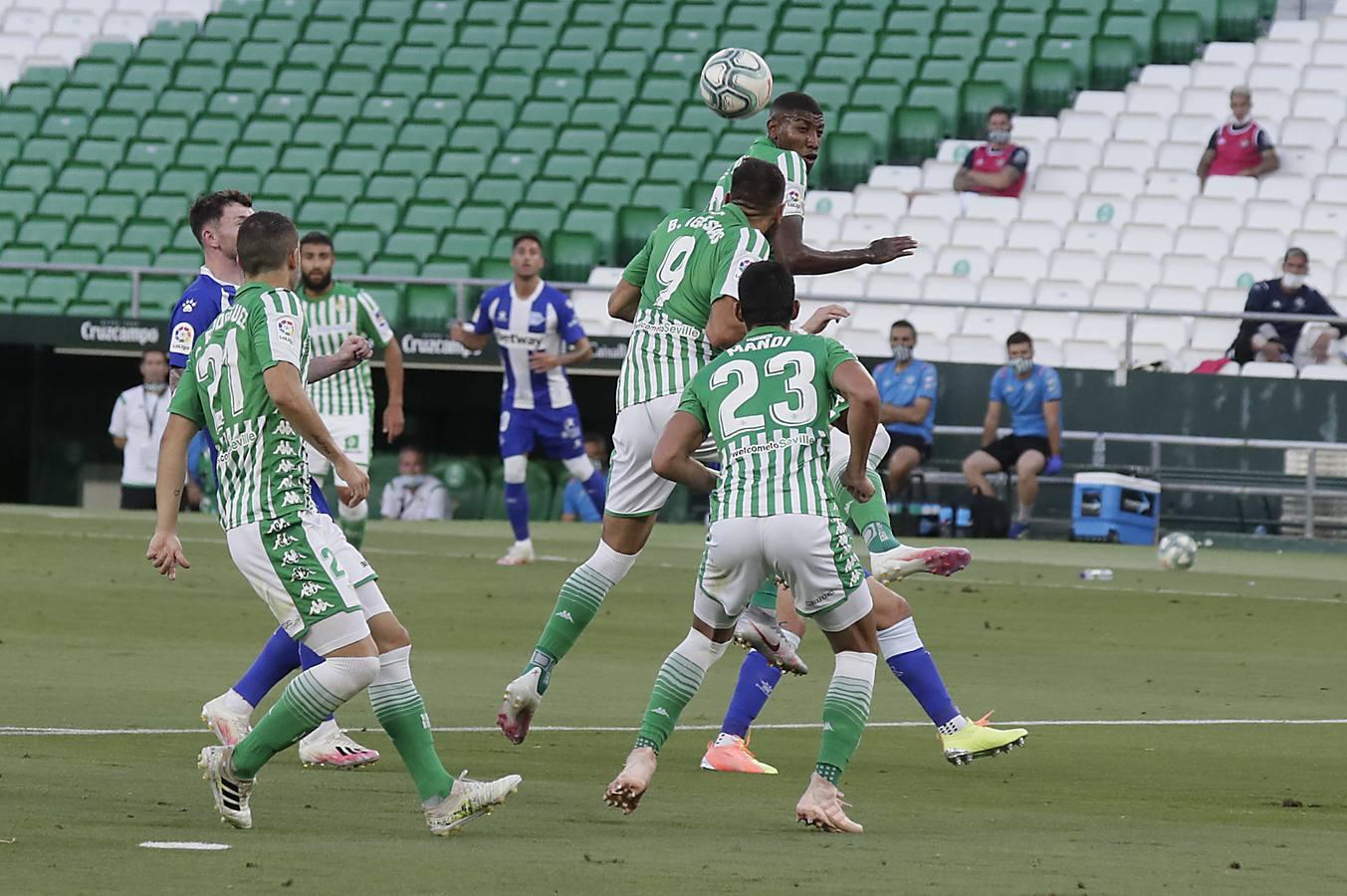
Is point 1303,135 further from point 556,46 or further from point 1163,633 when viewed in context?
point 1163,633

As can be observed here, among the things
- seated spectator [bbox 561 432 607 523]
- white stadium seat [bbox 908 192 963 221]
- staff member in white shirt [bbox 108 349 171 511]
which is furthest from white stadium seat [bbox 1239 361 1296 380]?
staff member in white shirt [bbox 108 349 171 511]

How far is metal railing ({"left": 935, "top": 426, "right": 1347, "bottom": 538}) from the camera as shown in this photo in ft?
69.5

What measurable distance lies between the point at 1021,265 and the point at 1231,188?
239 centimetres

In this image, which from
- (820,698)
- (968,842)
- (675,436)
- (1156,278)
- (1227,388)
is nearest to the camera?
(968,842)

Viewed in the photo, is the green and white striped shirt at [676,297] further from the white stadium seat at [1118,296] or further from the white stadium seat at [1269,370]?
the white stadium seat at [1118,296]

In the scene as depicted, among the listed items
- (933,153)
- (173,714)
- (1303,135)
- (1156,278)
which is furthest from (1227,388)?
(173,714)

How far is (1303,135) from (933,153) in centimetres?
425

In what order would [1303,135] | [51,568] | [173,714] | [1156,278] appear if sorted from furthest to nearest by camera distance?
1. [1303,135]
2. [1156,278]
3. [51,568]
4. [173,714]

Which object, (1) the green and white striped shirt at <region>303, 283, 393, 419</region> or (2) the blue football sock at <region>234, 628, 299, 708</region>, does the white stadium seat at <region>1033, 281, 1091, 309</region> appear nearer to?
(1) the green and white striped shirt at <region>303, 283, 393, 419</region>

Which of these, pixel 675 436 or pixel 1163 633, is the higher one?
pixel 675 436

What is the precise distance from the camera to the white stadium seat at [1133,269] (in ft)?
78.3

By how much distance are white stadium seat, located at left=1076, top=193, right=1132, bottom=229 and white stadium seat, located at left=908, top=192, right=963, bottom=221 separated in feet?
4.41

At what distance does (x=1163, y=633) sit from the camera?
14.1 metres

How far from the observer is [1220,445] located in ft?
71.1
